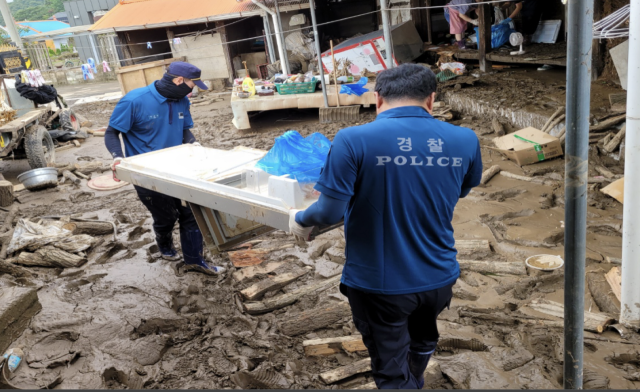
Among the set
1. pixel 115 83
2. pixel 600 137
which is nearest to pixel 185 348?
pixel 600 137

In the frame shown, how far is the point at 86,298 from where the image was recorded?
459 cm

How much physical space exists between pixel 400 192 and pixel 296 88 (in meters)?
9.05

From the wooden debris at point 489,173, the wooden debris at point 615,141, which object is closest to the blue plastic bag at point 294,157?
the wooden debris at point 489,173

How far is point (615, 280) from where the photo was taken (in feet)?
12.5

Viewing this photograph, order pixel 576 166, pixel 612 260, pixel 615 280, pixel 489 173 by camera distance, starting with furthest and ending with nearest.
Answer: pixel 489 173, pixel 612 260, pixel 615 280, pixel 576 166

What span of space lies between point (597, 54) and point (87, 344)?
835cm

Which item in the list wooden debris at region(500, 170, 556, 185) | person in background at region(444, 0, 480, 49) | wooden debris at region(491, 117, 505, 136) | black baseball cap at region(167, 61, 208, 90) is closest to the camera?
black baseball cap at region(167, 61, 208, 90)

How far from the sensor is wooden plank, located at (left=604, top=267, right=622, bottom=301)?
3721 millimetres

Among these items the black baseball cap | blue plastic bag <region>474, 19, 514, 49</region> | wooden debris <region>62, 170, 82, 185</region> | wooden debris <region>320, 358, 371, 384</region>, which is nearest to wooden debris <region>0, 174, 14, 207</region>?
wooden debris <region>62, 170, 82, 185</region>

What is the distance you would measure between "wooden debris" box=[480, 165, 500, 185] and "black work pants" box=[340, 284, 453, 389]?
439cm

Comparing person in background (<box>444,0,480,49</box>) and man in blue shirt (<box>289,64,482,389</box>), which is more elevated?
person in background (<box>444,0,480,49</box>)

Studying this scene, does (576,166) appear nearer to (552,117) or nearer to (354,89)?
(552,117)

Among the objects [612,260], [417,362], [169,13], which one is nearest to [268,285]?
[417,362]

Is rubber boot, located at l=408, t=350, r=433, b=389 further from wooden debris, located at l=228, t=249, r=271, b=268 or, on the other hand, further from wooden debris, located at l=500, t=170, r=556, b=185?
wooden debris, located at l=500, t=170, r=556, b=185
